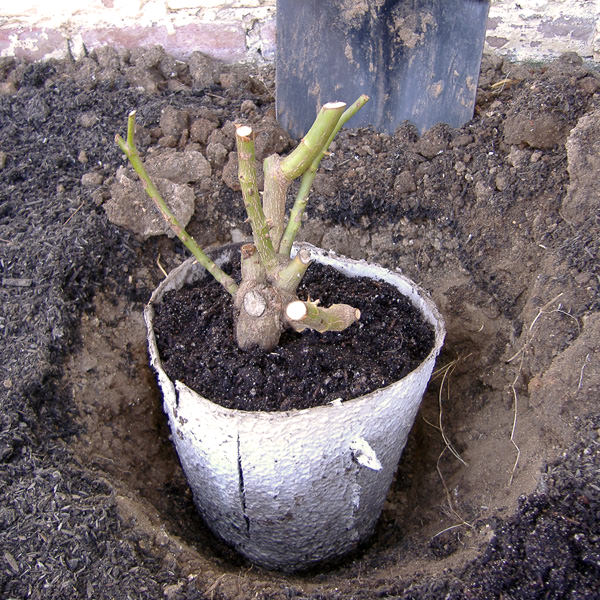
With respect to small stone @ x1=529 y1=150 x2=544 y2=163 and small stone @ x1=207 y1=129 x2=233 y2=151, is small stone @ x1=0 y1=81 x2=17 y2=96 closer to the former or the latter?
small stone @ x1=207 y1=129 x2=233 y2=151

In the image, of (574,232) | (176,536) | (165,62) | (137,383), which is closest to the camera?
(176,536)

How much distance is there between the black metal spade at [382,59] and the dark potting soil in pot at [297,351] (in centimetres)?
76

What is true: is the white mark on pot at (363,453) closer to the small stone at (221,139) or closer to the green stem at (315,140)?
the green stem at (315,140)

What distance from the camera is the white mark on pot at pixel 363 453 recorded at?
1147 millimetres

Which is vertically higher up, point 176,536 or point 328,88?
point 328,88

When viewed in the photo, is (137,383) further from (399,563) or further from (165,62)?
(165,62)

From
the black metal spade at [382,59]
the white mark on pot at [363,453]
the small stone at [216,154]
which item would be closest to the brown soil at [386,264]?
the small stone at [216,154]

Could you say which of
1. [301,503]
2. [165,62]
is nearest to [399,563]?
[301,503]

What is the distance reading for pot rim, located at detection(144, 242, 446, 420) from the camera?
1066mm

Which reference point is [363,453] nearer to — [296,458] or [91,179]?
[296,458]

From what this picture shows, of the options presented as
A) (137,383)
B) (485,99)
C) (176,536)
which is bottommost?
(176,536)

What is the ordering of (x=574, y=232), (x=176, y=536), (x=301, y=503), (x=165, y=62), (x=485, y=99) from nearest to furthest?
(x=301, y=503), (x=176, y=536), (x=574, y=232), (x=485, y=99), (x=165, y=62)

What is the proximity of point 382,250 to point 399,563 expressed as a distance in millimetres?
892

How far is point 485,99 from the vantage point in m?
1.88
